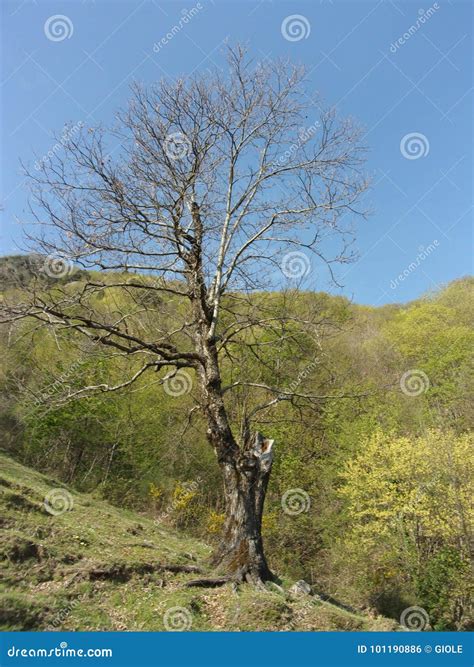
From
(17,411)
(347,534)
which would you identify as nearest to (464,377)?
(347,534)

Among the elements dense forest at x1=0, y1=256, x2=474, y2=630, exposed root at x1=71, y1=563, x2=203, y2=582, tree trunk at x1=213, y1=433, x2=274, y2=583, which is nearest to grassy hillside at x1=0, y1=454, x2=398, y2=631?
exposed root at x1=71, y1=563, x2=203, y2=582

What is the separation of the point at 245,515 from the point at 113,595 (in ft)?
7.01

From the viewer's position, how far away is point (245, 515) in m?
6.79

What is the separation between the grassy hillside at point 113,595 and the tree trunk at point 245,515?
13.9 inches

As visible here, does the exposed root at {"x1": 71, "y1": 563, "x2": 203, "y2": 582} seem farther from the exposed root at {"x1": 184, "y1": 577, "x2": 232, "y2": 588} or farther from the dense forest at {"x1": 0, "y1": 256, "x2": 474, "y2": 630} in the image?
the dense forest at {"x1": 0, "y1": 256, "x2": 474, "y2": 630}

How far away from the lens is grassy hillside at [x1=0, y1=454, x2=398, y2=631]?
495 cm

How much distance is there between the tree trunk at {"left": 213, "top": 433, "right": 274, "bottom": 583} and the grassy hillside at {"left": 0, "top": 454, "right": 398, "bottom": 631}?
35cm

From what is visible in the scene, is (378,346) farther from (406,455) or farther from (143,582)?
(143,582)

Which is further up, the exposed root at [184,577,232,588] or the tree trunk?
the tree trunk

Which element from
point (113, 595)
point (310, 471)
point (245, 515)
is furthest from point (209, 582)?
point (310, 471)

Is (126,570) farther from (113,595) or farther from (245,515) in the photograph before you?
(245,515)

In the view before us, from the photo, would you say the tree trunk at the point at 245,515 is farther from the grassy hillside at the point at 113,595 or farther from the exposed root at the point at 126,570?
the exposed root at the point at 126,570

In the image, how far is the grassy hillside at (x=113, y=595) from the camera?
16.3ft

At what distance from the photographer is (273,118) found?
8.04 m
